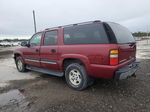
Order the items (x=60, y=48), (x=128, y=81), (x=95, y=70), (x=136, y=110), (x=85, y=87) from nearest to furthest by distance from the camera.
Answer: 1. (x=136, y=110)
2. (x=95, y=70)
3. (x=85, y=87)
4. (x=60, y=48)
5. (x=128, y=81)

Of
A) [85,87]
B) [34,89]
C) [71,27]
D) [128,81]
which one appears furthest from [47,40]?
[128,81]

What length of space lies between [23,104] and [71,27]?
93.9 inches

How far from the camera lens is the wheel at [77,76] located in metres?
3.44

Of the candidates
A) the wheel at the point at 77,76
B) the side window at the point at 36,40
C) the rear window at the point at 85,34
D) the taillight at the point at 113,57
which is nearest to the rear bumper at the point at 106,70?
the taillight at the point at 113,57

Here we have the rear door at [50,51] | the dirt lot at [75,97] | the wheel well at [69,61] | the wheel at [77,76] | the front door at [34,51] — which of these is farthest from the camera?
the front door at [34,51]

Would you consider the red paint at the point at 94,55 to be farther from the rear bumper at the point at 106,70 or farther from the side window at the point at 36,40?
the side window at the point at 36,40

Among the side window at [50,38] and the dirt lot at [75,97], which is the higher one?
the side window at [50,38]

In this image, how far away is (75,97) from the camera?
10.6 ft

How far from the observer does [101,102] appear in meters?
2.96

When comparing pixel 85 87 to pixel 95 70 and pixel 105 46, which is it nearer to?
pixel 95 70

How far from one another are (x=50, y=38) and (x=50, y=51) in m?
0.47

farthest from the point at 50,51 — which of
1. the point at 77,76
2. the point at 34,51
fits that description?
the point at 77,76

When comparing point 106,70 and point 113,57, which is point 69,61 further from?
point 113,57

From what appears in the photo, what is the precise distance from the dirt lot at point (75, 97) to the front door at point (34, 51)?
860 mm
